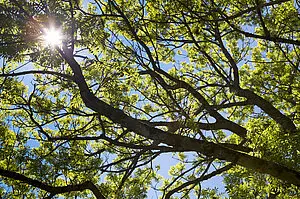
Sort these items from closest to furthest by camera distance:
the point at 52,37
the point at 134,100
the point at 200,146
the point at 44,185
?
the point at 200,146 → the point at 52,37 → the point at 44,185 → the point at 134,100

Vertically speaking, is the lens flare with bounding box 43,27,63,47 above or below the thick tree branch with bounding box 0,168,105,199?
above

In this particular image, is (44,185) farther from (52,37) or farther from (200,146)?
(200,146)

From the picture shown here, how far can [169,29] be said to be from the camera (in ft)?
18.9

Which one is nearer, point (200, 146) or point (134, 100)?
point (200, 146)

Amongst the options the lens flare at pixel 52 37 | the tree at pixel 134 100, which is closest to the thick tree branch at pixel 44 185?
the tree at pixel 134 100

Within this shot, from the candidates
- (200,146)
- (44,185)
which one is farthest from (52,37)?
(200,146)

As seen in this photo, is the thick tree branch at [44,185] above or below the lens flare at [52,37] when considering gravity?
below

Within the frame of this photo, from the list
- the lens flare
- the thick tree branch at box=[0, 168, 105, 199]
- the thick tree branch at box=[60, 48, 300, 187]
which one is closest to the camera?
the thick tree branch at box=[60, 48, 300, 187]

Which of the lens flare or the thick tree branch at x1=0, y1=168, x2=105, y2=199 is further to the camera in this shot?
the thick tree branch at x1=0, y1=168, x2=105, y2=199

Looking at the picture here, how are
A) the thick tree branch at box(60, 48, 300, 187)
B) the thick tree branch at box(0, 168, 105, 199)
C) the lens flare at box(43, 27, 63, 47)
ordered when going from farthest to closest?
the thick tree branch at box(0, 168, 105, 199), the lens flare at box(43, 27, 63, 47), the thick tree branch at box(60, 48, 300, 187)

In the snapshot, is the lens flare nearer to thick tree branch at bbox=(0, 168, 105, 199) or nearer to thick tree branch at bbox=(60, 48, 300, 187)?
thick tree branch at bbox=(60, 48, 300, 187)

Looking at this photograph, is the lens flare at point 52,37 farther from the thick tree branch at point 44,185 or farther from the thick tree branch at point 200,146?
the thick tree branch at point 44,185

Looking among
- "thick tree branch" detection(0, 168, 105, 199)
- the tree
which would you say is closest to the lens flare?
the tree

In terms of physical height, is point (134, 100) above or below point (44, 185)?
above
